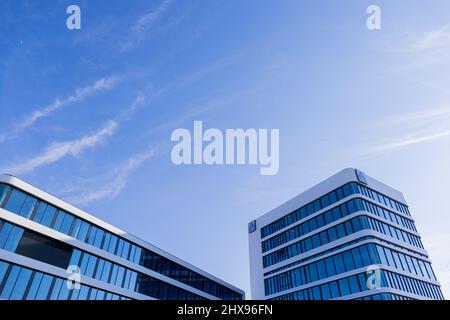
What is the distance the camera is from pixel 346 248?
43656 mm

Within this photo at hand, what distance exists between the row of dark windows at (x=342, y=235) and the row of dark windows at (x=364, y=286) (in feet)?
20.1

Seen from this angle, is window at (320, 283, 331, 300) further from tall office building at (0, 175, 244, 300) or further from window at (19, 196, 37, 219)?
window at (19, 196, 37, 219)

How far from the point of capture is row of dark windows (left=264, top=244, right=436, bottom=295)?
40969mm

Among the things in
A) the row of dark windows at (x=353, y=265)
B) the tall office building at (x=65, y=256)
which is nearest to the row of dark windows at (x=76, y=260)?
the tall office building at (x=65, y=256)

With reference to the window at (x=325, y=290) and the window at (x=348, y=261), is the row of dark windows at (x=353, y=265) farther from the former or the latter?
the window at (x=325, y=290)

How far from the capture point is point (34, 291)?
30.2 meters

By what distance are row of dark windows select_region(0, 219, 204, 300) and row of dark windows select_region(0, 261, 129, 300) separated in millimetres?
1573

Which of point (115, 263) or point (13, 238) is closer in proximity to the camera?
point (13, 238)

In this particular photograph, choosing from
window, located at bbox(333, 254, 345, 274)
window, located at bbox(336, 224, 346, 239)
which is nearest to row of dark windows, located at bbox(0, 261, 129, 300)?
window, located at bbox(333, 254, 345, 274)

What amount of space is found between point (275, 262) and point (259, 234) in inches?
316

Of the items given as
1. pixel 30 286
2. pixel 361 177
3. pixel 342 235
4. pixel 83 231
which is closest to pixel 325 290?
pixel 342 235

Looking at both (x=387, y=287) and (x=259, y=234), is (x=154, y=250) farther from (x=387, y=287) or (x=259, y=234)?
(x=387, y=287)
